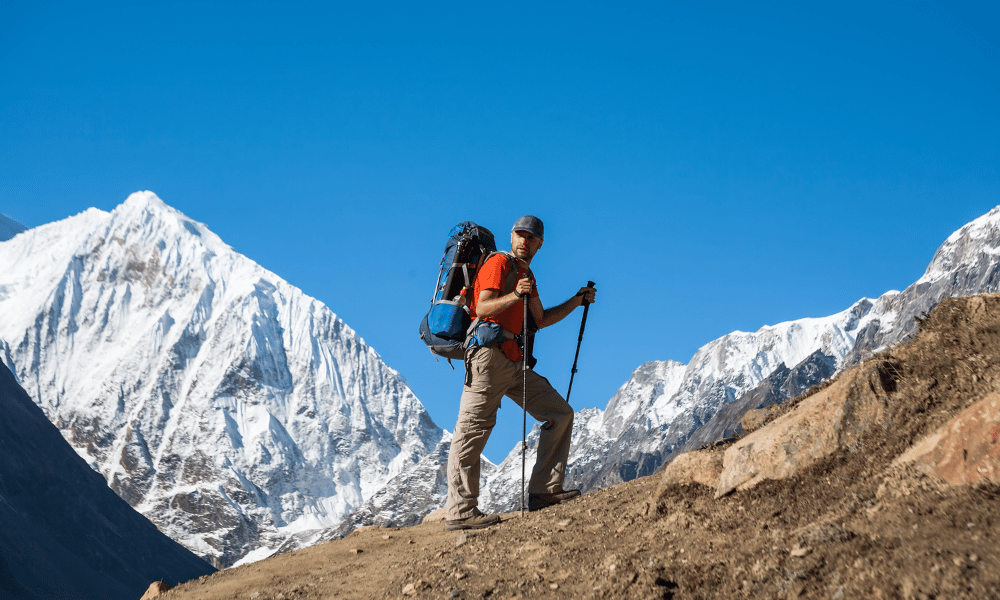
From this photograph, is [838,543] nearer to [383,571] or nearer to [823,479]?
[823,479]

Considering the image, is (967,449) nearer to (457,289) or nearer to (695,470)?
(695,470)

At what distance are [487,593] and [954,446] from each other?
2984mm

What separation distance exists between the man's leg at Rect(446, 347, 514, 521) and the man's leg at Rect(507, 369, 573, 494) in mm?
321

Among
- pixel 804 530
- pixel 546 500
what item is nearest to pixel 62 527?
pixel 546 500

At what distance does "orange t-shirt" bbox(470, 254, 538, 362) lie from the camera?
7621 millimetres

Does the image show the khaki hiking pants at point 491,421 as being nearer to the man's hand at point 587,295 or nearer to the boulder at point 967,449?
the man's hand at point 587,295

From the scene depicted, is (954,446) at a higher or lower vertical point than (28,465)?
lower

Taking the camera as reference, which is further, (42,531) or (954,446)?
(42,531)

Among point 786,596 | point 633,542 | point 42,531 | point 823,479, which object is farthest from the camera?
point 42,531

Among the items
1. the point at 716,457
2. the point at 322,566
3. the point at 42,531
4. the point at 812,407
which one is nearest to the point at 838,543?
the point at 812,407

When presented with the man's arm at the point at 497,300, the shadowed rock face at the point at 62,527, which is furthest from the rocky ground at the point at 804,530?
the shadowed rock face at the point at 62,527

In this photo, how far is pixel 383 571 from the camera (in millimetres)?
7320

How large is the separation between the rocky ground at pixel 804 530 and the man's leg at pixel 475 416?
19.7 inches

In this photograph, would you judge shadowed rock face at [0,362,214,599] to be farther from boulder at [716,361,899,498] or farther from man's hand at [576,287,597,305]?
boulder at [716,361,899,498]
